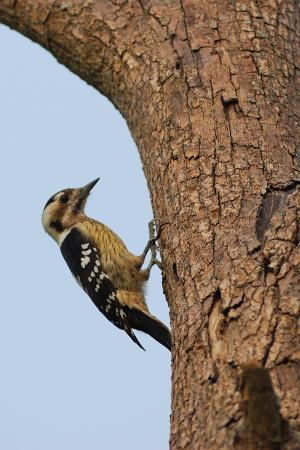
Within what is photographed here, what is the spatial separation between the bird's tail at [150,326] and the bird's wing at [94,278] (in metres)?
0.06

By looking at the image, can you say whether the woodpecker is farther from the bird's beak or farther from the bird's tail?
the bird's beak

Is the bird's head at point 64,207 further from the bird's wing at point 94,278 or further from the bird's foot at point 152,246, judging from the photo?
the bird's foot at point 152,246

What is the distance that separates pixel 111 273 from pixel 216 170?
5.89 feet

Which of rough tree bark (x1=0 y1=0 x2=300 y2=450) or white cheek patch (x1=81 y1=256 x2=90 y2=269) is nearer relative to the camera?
rough tree bark (x1=0 y1=0 x2=300 y2=450)

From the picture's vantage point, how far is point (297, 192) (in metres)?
3.44

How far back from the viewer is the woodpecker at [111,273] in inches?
197

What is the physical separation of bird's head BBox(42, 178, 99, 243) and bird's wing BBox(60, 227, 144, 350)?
0.40m

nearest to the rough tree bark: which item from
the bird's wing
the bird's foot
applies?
A: the bird's foot

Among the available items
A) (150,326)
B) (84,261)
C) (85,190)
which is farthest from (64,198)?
(150,326)

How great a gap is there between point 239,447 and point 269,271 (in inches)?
36.3

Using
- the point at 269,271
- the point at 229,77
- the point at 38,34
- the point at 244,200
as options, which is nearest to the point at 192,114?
the point at 229,77

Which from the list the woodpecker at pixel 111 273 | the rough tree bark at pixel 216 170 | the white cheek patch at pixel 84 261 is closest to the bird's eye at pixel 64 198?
the woodpecker at pixel 111 273

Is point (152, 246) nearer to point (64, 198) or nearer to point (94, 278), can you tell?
point (94, 278)

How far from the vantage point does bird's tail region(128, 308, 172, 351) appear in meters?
4.67
